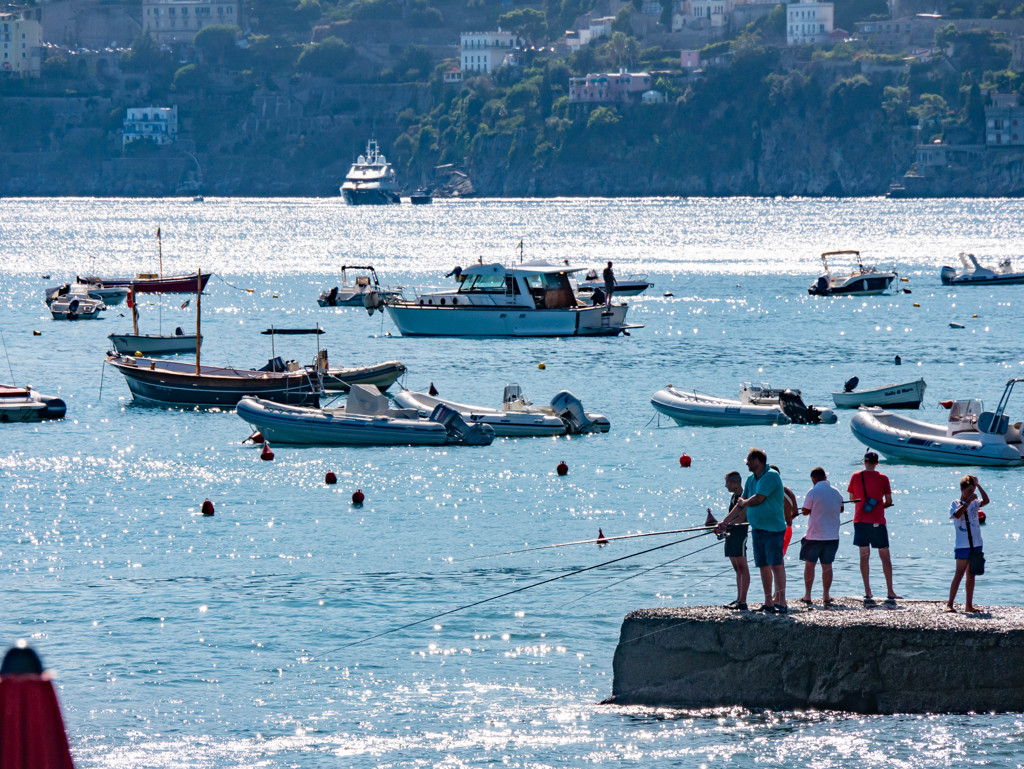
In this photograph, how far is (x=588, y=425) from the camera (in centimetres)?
3978

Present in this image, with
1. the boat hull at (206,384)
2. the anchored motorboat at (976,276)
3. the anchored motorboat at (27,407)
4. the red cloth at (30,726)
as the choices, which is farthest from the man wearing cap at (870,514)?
the anchored motorboat at (976,276)

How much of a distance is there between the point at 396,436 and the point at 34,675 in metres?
31.4

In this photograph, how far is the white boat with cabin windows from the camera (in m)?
64.4

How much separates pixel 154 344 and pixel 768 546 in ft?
146

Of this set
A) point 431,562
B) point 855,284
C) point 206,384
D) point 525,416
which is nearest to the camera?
point 431,562

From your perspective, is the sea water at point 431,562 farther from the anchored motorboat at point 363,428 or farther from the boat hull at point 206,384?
the boat hull at point 206,384

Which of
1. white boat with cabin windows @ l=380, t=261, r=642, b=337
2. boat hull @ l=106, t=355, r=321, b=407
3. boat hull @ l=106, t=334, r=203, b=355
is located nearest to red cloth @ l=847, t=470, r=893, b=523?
boat hull @ l=106, t=355, r=321, b=407

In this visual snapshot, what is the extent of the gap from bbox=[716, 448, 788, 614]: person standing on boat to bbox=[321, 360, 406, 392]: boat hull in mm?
29550

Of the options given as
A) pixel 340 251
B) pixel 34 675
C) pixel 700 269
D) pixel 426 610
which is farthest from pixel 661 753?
pixel 340 251

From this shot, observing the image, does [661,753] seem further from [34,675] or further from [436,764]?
[34,675]

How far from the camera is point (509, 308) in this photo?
211 ft

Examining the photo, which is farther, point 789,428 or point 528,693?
point 789,428

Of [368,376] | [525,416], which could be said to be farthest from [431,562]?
[368,376]

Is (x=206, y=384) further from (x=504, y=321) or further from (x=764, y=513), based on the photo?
(x=764, y=513)
